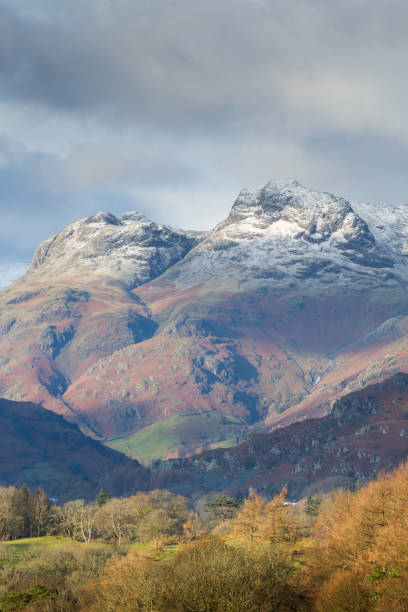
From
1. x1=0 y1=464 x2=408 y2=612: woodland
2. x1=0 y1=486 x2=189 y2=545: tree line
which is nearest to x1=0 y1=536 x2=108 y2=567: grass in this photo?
x1=0 y1=464 x2=408 y2=612: woodland

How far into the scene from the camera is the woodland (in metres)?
86.9

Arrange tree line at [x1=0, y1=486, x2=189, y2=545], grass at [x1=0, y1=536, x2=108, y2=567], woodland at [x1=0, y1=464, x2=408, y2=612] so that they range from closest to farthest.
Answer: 1. woodland at [x1=0, y1=464, x2=408, y2=612]
2. grass at [x1=0, y1=536, x2=108, y2=567]
3. tree line at [x1=0, y1=486, x2=189, y2=545]

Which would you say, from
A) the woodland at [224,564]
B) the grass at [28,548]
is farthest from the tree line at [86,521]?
the grass at [28,548]

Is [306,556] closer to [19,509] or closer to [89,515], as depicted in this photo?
[89,515]

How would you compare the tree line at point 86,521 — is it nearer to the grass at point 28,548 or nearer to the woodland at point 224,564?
the woodland at point 224,564

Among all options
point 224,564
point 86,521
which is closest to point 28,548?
point 86,521

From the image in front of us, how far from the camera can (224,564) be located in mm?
92375

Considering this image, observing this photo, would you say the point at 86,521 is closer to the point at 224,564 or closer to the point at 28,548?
the point at 28,548

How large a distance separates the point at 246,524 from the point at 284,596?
140 feet

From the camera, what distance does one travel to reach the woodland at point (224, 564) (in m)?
86.9

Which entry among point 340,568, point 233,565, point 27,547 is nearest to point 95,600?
point 233,565

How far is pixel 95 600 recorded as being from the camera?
334 ft

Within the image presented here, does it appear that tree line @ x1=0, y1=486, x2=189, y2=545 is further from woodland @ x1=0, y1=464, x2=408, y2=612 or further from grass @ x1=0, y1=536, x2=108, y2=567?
grass @ x1=0, y1=536, x2=108, y2=567

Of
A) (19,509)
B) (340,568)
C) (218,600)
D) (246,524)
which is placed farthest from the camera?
(19,509)
